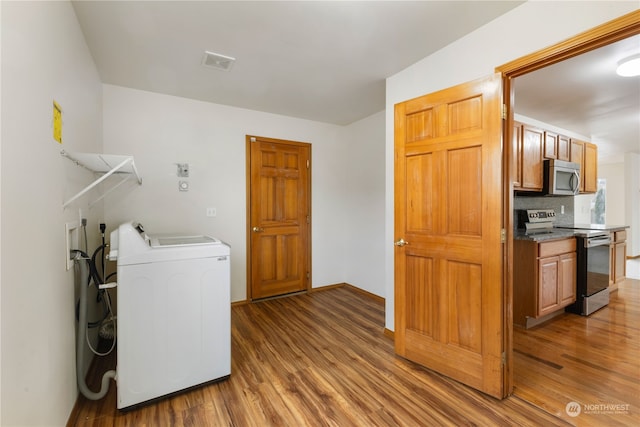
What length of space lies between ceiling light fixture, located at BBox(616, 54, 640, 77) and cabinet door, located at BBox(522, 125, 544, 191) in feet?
2.61

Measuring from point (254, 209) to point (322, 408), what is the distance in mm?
2440

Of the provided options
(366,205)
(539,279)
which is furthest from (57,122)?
(539,279)

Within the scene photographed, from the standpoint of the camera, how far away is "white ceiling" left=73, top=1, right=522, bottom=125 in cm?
175

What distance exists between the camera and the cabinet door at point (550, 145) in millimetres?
3344

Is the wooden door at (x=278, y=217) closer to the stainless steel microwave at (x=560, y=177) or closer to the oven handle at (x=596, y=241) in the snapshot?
the stainless steel microwave at (x=560, y=177)

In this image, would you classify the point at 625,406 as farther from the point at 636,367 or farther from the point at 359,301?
the point at 359,301

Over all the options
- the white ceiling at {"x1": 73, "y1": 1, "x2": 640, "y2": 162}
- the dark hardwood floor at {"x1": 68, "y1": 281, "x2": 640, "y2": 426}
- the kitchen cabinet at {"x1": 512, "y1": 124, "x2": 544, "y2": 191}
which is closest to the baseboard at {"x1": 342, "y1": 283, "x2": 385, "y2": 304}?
the dark hardwood floor at {"x1": 68, "y1": 281, "x2": 640, "y2": 426}

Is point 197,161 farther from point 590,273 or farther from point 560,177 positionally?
point 590,273

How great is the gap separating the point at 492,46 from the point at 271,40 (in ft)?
5.02

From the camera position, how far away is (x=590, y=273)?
3.26 metres

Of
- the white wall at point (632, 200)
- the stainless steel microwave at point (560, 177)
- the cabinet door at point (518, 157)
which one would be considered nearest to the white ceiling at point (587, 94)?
the cabinet door at point (518, 157)

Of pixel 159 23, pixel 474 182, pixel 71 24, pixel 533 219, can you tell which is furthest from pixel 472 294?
pixel 71 24

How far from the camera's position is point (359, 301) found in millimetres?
3744

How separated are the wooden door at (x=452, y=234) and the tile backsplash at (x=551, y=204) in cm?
205
